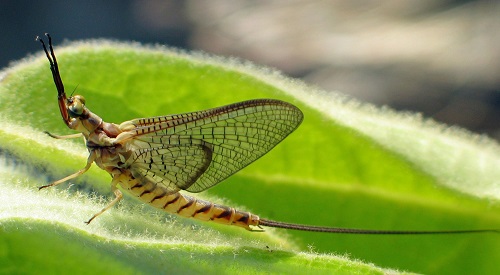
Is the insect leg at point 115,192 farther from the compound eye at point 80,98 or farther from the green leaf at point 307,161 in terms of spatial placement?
the compound eye at point 80,98

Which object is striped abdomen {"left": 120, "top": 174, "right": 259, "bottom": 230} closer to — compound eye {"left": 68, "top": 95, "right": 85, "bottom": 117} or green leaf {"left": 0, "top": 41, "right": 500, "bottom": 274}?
green leaf {"left": 0, "top": 41, "right": 500, "bottom": 274}

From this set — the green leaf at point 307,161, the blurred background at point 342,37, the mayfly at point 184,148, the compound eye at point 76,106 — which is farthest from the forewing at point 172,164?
the blurred background at point 342,37

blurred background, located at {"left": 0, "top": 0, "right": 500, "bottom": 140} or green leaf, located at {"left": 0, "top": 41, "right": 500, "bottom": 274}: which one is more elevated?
blurred background, located at {"left": 0, "top": 0, "right": 500, "bottom": 140}

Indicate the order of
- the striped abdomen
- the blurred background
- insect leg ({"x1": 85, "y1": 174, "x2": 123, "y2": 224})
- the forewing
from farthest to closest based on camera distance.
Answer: the blurred background < the forewing < the striped abdomen < insect leg ({"x1": 85, "y1": 174, "x2": 123, "y2": 224})

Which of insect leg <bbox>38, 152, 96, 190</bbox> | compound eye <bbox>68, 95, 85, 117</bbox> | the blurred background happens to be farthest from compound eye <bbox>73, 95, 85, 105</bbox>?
the blurred background

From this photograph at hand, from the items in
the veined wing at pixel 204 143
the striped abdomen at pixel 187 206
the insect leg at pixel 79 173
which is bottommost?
the striped abdomen at pixel 187 206

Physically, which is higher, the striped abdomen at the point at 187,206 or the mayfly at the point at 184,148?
the mayfly at the point at 184,148

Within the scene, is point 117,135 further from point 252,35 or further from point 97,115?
point 252,35
